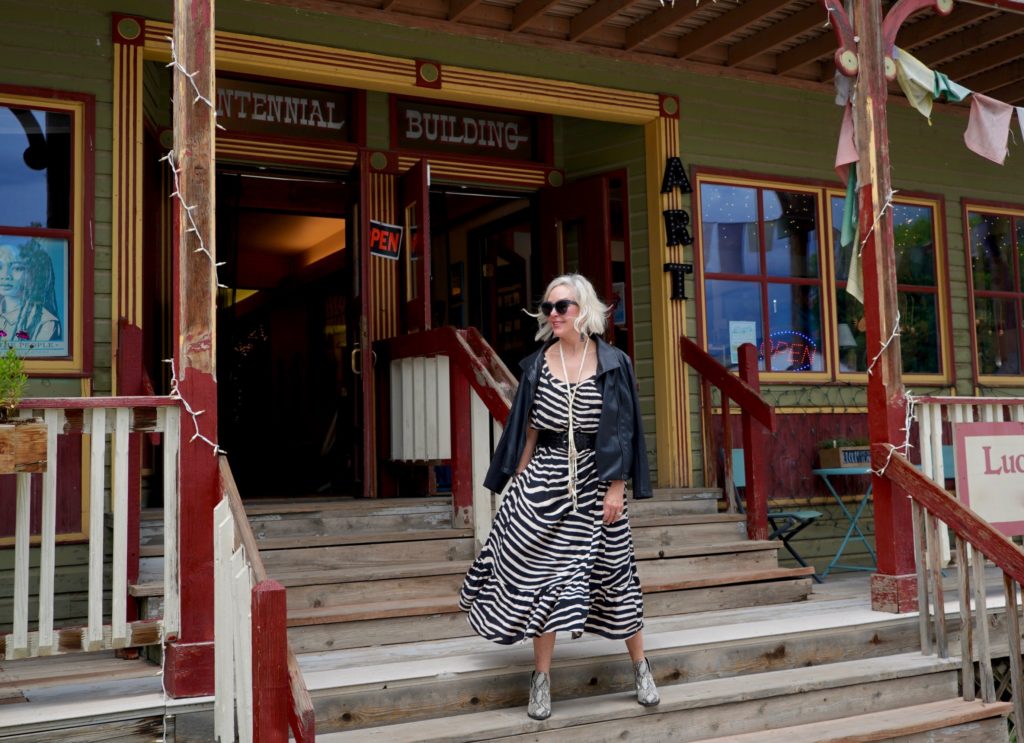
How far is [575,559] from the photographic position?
430cm

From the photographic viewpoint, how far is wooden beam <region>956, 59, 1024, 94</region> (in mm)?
8570

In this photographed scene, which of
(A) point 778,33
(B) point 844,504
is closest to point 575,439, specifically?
(A) point 778,33

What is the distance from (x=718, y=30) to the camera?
24.7ft

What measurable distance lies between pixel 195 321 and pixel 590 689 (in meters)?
2.17

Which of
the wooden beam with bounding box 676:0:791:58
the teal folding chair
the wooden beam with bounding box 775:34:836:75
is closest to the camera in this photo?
the wooden beam with bounding box 676:0:791:58

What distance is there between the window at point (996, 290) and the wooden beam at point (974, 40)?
1.63 m

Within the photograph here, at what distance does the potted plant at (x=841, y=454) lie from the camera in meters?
8.05

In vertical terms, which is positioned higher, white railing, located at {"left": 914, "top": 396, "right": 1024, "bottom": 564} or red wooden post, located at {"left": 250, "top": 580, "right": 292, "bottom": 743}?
white railing, located at {"left": 914, "top": 396, "right": 1024, "bottom": 564}

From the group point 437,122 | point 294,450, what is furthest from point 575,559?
point 294,450

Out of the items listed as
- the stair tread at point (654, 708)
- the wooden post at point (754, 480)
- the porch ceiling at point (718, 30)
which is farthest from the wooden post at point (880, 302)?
the porch ceiling at point (718, 30)

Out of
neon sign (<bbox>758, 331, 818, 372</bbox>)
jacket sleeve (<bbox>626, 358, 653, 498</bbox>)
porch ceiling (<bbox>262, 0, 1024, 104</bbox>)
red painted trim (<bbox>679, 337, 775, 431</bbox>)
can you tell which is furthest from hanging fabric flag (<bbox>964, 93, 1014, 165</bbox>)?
jacket sleeve (<bbox>626, 358, 653, 498</bbox>)

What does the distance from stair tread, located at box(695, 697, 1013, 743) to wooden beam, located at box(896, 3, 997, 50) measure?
15.4 feet

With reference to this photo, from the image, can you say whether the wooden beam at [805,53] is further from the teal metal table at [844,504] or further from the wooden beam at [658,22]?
the teal metal table at [844,504]

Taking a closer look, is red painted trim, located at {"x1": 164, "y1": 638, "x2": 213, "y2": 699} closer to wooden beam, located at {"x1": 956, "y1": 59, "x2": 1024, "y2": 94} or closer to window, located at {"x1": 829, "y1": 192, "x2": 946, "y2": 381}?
window, located at {"x1": 829, "y1": 192, "x2": 946, "y2": 381}
